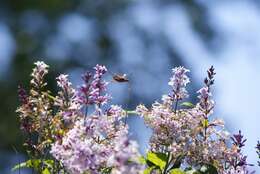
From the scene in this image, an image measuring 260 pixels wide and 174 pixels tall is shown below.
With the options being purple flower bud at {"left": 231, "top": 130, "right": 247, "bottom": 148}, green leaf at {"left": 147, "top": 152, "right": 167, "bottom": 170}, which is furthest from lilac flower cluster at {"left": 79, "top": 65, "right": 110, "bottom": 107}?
purple flower bud at {"left": 231, "top": 130, "right": 247, "bottom": 148}

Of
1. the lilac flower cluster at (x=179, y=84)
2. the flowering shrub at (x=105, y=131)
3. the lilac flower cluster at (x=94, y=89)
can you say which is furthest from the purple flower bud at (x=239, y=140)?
the lilac flower cluster at (x=94, y=89)

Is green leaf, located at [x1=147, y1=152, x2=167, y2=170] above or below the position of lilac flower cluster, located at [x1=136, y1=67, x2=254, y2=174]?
below

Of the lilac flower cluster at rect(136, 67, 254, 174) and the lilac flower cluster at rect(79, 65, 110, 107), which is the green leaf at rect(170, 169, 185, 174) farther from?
the lilac flower cluster at rect(79, 65, 110, 107)

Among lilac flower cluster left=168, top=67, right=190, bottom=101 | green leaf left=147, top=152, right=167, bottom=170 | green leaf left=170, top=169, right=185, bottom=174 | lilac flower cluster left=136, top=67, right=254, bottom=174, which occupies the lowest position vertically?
green leaf left=170, top=169, right=185, bottom=174

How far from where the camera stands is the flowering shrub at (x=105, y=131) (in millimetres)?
1828

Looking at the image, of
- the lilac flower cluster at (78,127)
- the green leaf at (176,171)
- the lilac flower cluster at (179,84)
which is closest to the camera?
the lilac flower cluster at (78,127)

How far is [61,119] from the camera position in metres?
2.01

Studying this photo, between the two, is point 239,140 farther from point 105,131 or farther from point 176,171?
point 105,131

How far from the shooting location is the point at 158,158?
2158mm

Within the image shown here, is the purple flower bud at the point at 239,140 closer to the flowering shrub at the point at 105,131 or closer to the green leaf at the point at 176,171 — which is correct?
the flowering shrub at the point at 105,131

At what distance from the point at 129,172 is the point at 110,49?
13904 mm

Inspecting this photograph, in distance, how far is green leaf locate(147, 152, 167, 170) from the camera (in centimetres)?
216

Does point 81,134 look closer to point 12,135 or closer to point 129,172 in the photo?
point 129,172

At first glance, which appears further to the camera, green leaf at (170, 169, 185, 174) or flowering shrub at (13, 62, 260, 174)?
green leaf at (170, 169, 185, 174)
